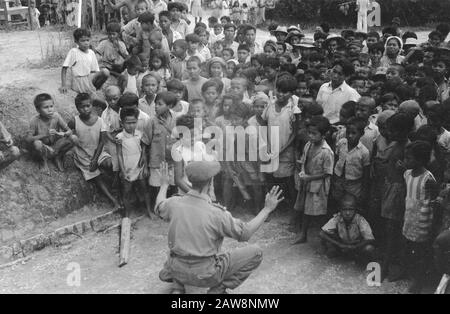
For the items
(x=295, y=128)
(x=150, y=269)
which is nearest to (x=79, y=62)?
(x=295, y=128)

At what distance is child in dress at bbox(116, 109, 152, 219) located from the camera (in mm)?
5770

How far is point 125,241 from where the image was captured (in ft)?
17.9

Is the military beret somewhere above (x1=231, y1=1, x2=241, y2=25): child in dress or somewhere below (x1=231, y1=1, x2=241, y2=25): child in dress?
below

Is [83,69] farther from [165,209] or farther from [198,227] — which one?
[198,227]

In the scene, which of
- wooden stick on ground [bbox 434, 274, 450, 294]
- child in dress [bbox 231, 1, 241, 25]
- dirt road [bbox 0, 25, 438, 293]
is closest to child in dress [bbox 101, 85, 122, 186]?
dirt road [bbox 0, 25, 438, 293]

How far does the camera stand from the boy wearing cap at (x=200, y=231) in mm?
3697

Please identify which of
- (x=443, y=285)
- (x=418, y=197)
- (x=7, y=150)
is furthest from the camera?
(x=7, y=150)

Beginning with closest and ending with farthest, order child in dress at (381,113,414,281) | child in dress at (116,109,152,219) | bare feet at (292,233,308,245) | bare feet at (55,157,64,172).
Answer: child in dress at (381,113,414,281), bare feet at (292,233,308,245), child in dress at (116,109,152,219), bare feet at (55,157,64,172)

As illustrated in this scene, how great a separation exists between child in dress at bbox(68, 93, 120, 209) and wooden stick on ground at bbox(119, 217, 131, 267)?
721 millimetres

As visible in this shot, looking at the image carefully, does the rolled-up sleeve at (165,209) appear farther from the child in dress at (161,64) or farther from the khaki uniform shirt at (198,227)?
the child in dress at (161,64)

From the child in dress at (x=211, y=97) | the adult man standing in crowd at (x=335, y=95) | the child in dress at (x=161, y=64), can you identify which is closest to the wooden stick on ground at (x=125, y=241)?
the child in dress at (x=211, y=97)

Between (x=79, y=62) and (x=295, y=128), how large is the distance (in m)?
3.12

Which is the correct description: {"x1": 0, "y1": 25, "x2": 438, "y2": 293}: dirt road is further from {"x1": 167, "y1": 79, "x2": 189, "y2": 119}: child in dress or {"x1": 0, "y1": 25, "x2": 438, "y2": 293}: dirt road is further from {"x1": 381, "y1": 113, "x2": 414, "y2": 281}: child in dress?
{"x1": 167, "y1": 79, "x2": 189, "y2": 119}: child in dress

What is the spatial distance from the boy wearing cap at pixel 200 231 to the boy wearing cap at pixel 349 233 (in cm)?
132
